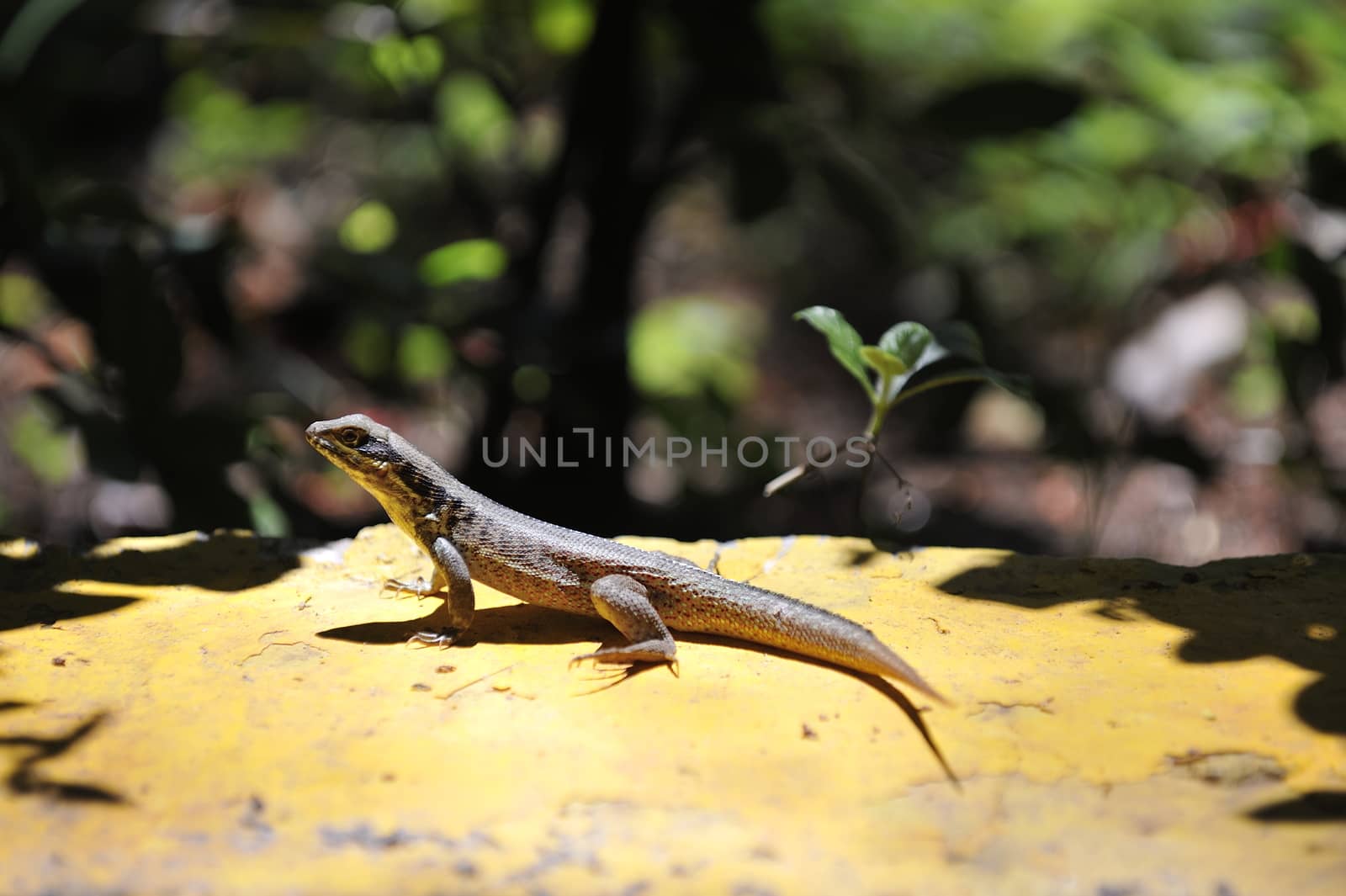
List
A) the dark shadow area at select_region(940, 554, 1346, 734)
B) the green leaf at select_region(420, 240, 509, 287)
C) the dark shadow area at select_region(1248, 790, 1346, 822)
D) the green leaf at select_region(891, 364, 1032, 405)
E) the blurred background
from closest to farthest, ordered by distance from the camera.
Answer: the dark shadow area at select_region(1248, 790, 1346, 822), the dark shadow area at select_region(940, 554, 1346, 734), the green leaf at select_region(891, 364, 1032, 405), the blurred background, the green leaf at select_region(420, 240, 509, 287)

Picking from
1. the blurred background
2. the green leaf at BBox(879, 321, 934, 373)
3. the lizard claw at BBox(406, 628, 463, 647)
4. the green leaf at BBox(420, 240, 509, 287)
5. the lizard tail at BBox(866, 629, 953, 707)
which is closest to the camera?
the lizard tail at BBox(866, 629, 953, 707)

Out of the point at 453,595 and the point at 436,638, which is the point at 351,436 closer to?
the point at 453,595

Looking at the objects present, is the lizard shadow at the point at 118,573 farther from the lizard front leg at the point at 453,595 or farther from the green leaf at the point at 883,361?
the green leaf at the point at 883,361

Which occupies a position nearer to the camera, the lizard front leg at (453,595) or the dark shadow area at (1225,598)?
the dark shadow area at (1225,598)

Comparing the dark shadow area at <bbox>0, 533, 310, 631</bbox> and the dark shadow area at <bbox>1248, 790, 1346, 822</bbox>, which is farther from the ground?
the dark shadow area at <bbox>0, 533, 310, 631</bbox>

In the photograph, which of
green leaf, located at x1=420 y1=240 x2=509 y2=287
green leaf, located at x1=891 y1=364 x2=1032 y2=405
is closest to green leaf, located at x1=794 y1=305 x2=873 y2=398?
green leaf, located at x1=891 y1=364 x2=1032 y2=405

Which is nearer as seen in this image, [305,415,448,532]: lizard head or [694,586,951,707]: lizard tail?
[694,586,951,707]: lizard tail

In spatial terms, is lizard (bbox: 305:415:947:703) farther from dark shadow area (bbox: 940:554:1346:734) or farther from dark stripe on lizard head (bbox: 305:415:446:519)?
dark shadow area (bbox: 940:554:1346:734)

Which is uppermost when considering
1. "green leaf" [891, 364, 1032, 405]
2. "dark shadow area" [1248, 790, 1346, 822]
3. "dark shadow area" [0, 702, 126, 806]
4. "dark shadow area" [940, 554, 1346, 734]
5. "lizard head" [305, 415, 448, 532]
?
"green leaf" [891, 364, 1032, 405]

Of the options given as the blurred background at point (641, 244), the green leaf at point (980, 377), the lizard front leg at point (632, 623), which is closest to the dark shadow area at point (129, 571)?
the blurred background at point (641, 244)
